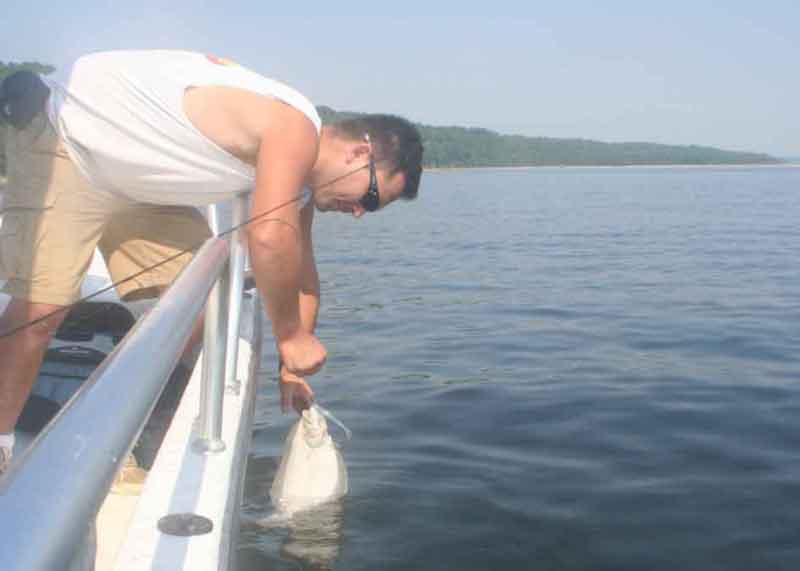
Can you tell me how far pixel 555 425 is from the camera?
5398 mm

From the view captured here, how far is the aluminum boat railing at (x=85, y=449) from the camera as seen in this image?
571 millimetres

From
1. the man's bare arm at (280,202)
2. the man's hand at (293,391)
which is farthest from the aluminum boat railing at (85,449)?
the man's hand at (293,391)

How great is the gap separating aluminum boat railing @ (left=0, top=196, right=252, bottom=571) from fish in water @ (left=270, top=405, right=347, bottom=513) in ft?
6.83

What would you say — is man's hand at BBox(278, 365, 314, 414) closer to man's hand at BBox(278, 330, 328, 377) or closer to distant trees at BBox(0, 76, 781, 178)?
man's hand at BBox(278, 330, 328, 377)

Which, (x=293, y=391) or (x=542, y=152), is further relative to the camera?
(x=542, y=152)

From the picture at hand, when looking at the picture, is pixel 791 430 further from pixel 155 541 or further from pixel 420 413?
pixel 155 541

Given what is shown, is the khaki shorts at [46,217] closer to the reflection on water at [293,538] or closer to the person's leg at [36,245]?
the person's leg at [36,245]

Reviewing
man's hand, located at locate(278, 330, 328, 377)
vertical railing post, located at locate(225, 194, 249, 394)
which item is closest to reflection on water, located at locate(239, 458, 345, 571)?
vertical railing post, located at locate(225, 194, 249, 394)

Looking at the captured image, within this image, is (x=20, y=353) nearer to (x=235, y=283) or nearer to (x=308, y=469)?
(x=235, y=283)

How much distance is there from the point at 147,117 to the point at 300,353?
72 cm

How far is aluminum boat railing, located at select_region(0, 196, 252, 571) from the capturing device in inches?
22.5

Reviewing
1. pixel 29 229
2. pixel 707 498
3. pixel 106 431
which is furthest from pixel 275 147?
pixel 707 498

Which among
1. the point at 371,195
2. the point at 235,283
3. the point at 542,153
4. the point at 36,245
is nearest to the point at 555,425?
the point at 235,283

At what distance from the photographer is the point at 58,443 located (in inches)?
27.1
